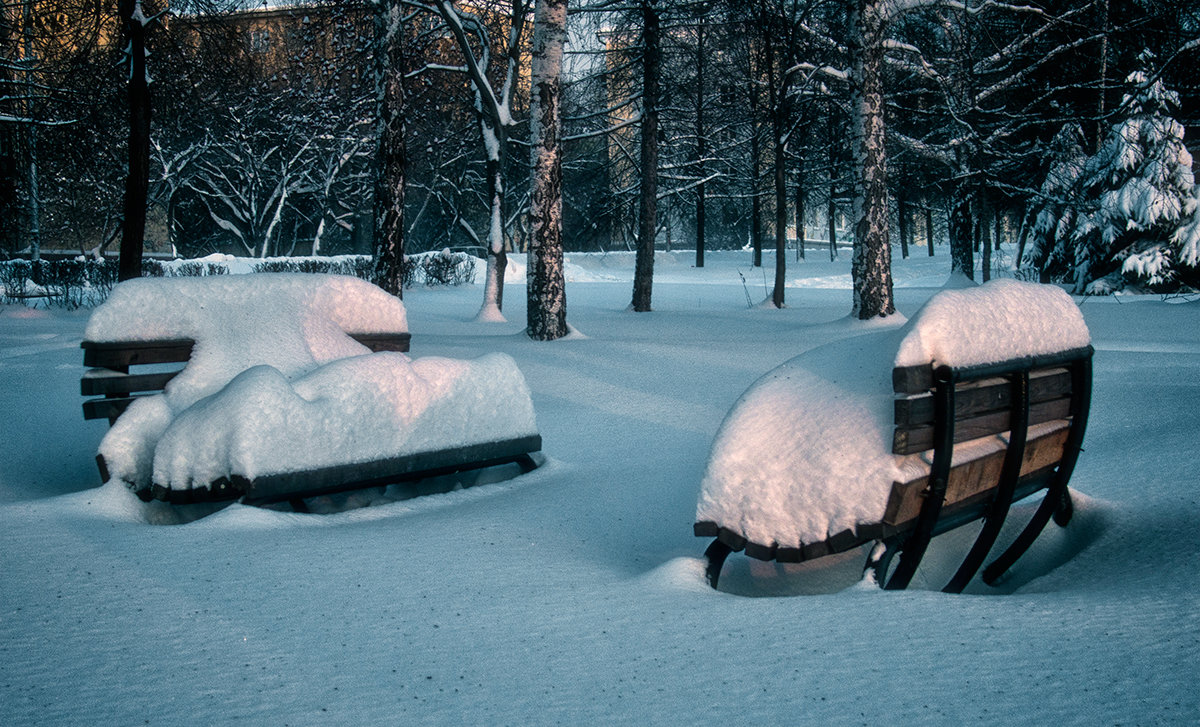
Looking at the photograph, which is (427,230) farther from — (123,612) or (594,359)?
(123,612)

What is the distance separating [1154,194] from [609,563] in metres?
20.5

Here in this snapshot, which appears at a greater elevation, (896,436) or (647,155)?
(647,155)

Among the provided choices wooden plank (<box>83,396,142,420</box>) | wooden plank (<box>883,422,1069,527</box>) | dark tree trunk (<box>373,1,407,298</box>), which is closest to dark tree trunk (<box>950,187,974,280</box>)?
dark tree trunk (<box>373,1,407,298</box>)

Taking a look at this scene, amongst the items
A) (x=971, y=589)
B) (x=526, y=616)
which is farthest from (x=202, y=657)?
(x=971, y=589)

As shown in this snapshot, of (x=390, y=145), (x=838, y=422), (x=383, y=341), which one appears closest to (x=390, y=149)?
(x=390, y=145)

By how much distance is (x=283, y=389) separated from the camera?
3.80 m

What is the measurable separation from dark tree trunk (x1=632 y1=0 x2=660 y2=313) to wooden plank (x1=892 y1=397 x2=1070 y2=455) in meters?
13.0

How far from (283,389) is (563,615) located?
6.20 ft

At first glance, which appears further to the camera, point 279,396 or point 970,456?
point 279,396

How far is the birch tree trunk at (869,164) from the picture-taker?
10797 millimetres

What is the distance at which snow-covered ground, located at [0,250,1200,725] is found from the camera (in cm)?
202

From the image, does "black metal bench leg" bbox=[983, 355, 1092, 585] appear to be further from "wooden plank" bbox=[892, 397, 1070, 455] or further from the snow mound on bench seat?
the snow mound on bench seat

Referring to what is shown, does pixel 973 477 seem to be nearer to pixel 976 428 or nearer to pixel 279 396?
pixel 976 428

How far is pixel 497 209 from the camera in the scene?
51.3ft
